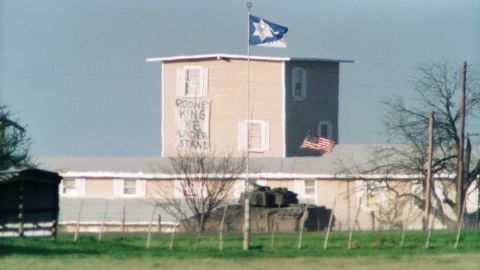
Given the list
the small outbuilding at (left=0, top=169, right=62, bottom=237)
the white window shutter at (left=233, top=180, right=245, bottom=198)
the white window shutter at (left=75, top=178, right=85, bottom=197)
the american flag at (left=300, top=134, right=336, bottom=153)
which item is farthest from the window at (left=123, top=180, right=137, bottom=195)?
the small outbuilding at (left=0, top=169, right=62, bottom=237)

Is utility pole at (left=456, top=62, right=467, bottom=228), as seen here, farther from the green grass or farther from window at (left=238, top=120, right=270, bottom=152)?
window at (left=238, top=120, right=270, bottom=152)

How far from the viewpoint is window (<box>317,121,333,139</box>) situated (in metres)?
72.4

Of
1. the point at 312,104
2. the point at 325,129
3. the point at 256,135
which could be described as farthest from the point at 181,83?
the point at 325,129

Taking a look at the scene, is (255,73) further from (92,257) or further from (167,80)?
(92,257)

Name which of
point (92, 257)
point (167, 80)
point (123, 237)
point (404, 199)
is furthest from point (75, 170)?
point (92, 257)

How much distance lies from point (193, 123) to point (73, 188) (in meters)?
8.21

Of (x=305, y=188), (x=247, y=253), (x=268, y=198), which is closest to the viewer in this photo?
(x=247, y=253)

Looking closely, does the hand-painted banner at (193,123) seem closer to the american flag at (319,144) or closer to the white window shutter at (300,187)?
the american flag at (319,144)

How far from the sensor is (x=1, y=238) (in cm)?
4169

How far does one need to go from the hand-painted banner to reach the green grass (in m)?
23.1

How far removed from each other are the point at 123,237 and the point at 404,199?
19911 millimetres

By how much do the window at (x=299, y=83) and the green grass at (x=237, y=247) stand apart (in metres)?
23.1

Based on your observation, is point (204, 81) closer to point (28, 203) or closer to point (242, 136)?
point (242, 136)

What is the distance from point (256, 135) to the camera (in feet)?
233
